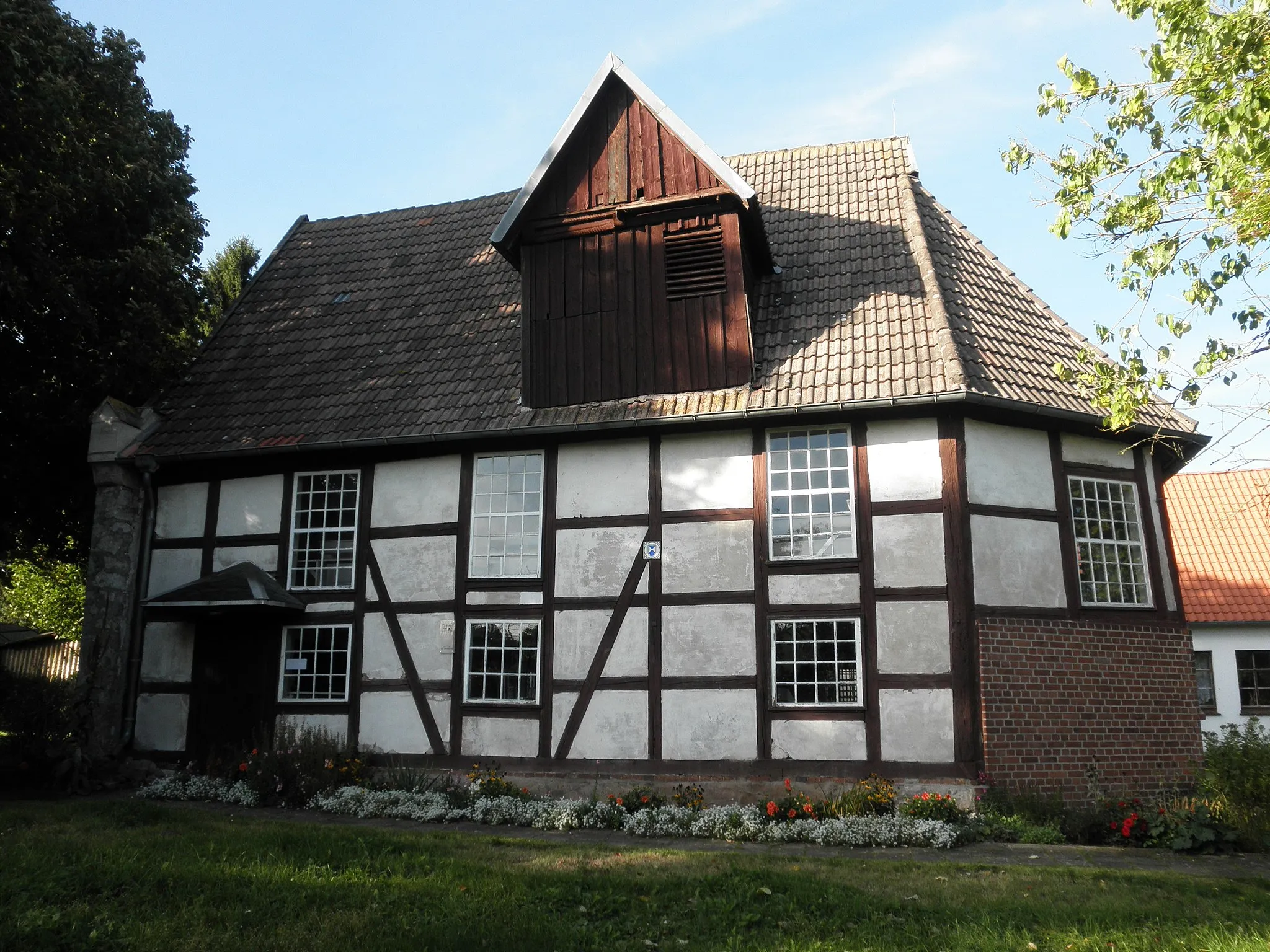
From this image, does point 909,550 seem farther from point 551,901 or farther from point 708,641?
point 551,901

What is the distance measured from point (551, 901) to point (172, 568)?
1057 cm

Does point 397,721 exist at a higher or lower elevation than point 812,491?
lower

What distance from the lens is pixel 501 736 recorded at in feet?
46.4

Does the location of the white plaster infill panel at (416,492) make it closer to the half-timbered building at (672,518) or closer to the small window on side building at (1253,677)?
the half-timbered building at (672,518)

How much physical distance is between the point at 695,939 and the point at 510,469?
8.63 m

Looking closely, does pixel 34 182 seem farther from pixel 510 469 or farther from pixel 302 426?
pixel 510 469

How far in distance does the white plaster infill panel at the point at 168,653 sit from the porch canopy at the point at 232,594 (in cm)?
76

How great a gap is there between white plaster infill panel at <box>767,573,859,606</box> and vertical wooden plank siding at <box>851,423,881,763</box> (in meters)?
0.13

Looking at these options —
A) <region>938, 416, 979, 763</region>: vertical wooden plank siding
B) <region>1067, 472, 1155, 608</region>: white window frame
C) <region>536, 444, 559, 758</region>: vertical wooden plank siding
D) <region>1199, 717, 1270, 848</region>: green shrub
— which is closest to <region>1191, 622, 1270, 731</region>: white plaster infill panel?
<region>1067, 472, 1155, 608</region>: white window frame

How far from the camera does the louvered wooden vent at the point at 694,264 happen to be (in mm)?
14749

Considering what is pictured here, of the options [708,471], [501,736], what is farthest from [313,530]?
[708,471]

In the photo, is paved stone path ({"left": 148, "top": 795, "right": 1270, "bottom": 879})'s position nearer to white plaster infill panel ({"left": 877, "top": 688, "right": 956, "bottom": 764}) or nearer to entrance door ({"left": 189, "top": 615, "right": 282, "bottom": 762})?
white plaster infill panel ({"left": 877, "top": 688, "right": 956, "bottom": 764})

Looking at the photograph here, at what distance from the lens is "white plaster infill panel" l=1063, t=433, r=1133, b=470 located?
13828mm

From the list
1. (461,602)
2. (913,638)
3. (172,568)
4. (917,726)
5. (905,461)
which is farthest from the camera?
(172,568)
